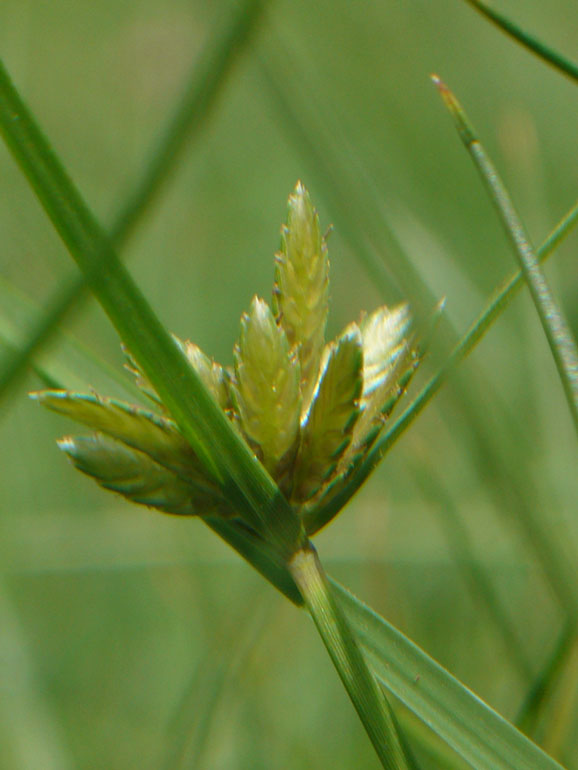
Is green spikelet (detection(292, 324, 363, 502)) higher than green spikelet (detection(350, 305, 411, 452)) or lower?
lower

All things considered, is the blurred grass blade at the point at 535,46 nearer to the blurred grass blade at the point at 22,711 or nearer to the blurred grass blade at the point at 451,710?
the blurred grass blade at the point at 451,710

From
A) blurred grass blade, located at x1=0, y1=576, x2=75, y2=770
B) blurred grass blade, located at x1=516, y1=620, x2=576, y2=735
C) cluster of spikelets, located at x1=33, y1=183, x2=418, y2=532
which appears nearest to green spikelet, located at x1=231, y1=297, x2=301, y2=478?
cluster of spikelets, located at x1=33, y1=183, x2=418, y2=532

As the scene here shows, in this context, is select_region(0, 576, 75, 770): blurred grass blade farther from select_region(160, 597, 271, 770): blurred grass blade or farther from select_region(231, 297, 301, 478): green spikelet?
select_region(231, 297, 301, 478): green spikelet

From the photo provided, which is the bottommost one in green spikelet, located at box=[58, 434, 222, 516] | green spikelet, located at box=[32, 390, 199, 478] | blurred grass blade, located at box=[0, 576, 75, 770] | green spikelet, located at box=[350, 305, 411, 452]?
blurred grass blade, located at box=[0, 576, 75, 770]

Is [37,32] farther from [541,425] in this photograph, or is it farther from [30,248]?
[541,425]

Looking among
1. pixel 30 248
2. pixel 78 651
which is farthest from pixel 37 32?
pixel 78 651

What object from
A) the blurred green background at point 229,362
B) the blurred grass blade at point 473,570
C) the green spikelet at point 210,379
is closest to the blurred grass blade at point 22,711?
the blurred green background at point 229,362

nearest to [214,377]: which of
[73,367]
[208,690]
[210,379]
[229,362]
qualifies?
[210,379]
